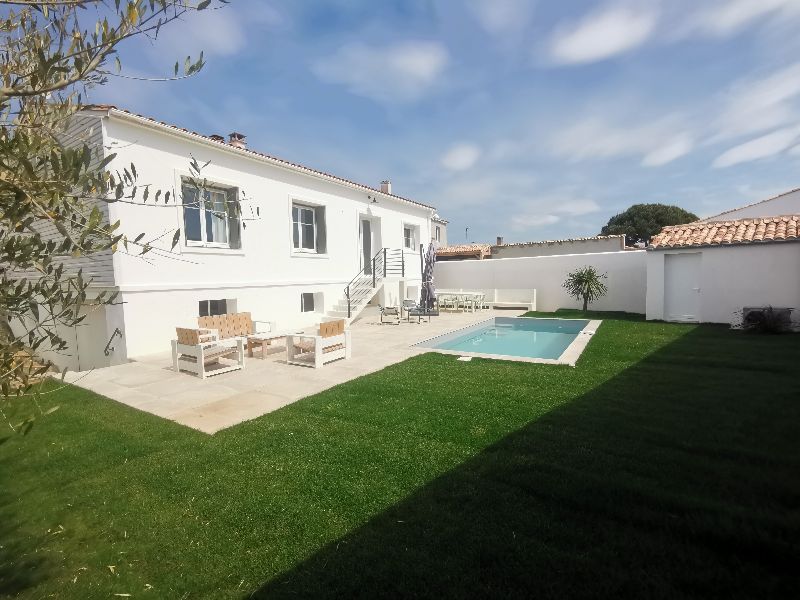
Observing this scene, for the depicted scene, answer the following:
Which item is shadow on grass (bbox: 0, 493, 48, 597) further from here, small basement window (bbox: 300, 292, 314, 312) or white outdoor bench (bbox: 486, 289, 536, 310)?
white outdoor bench (bbox: 486, 289, 536, 310)

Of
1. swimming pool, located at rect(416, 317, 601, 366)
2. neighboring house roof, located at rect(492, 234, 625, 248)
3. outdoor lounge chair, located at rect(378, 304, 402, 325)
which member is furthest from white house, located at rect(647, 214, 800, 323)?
neighboring house roof, located at rect(492, 234, 625, 248)

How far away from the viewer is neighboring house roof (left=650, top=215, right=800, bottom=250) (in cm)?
1314

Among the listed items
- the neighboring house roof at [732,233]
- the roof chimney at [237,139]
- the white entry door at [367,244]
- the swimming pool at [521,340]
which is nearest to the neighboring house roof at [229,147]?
the roof chimney at [237,139]

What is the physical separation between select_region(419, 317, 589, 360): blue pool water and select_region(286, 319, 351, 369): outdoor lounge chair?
107 inches

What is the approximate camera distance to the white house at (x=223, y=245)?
966cm

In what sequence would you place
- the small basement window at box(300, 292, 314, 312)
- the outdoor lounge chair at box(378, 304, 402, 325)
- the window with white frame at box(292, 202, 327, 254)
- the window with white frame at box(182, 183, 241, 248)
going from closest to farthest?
1. the window with white frame at box(182, 183, 241, 248)
2. the small basement window at box(300, 292, 314, 312)
3. the window with white frame at box(292, 202, 327, 254)
4. the outdoor lounge chair at box(378, 304, 402, 325)

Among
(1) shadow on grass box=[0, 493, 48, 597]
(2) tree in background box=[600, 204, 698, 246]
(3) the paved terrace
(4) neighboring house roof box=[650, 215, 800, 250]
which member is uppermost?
(2) tree in background box=[600, 204, 698, 246]

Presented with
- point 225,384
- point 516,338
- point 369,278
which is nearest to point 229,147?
point 369,278

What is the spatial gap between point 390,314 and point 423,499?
46.7 feet

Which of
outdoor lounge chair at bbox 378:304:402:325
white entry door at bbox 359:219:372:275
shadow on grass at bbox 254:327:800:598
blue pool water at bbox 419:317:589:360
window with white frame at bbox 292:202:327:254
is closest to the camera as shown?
shadow on grass at bbox 254:327:800:598

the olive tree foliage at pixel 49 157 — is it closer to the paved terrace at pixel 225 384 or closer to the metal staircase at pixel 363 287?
the paved terrace at pixel 225 384

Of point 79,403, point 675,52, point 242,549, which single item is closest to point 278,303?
point 79,403

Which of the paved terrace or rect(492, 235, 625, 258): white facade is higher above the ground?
rect(492, 235, 625, 258): white facade

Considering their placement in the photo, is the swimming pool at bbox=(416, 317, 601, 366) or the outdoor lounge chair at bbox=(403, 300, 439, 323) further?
the outdoor lounge chair at bbox=(403, 300, 439, 323)
